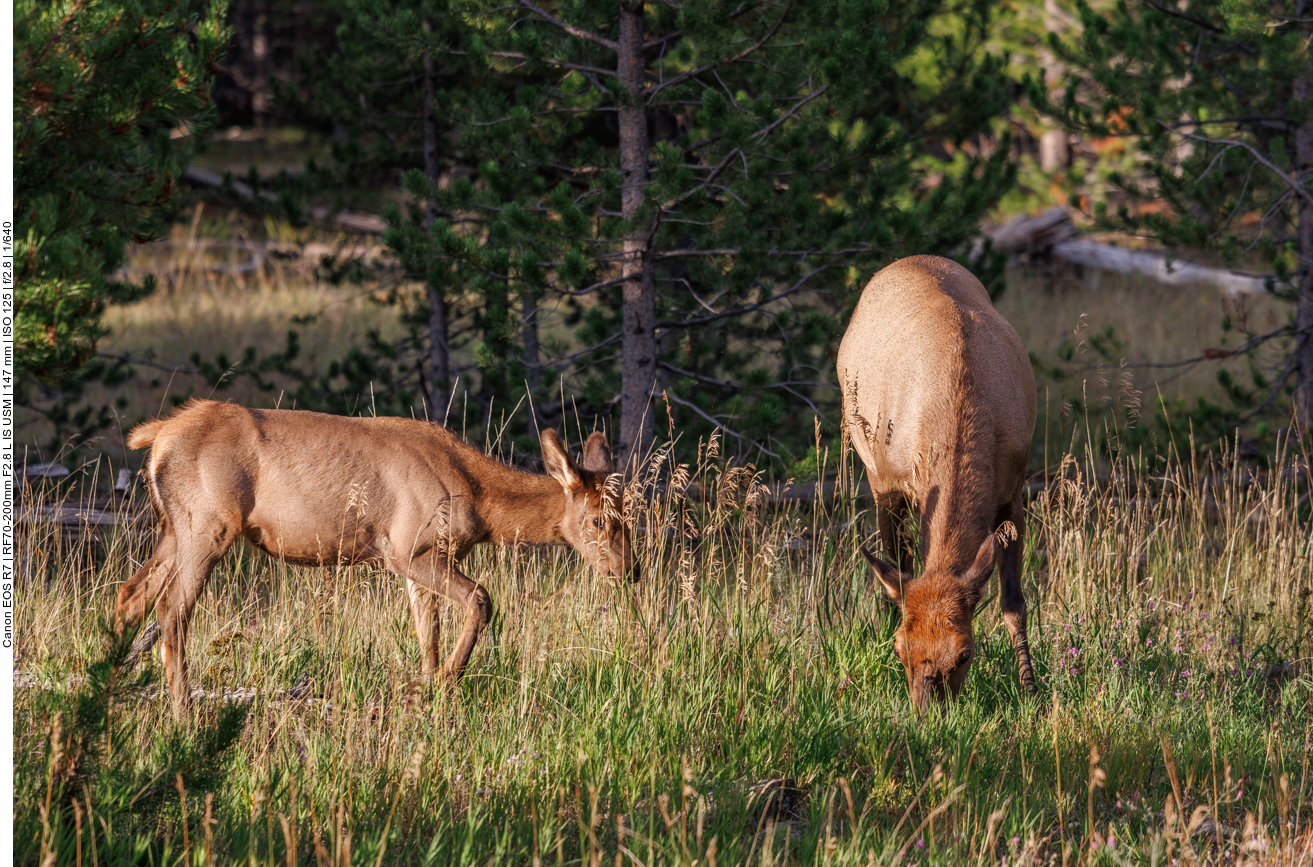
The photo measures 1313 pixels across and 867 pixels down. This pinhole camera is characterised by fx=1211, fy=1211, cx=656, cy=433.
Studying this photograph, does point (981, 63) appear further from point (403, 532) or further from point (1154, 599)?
point (403, 532)

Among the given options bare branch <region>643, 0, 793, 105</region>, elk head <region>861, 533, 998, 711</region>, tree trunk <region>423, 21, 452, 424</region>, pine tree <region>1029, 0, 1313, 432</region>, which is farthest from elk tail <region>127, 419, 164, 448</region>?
pine tree <region>1029, 0, 1313, 432</region>

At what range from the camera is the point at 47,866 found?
2832 mm

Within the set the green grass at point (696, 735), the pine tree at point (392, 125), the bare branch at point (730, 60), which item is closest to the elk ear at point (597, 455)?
the green grass at point (696, 735)

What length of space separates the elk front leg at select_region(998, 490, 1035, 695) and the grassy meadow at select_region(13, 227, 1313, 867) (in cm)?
10

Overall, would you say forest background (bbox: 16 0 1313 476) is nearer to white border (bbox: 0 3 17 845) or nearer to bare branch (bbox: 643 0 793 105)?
bare branch (bbox: 643 0 793 105)

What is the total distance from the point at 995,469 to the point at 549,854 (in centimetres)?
282

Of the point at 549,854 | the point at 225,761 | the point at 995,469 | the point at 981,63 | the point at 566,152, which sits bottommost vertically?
the point at 549,854

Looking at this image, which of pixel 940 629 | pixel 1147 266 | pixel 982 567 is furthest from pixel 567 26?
pixel 1147 266

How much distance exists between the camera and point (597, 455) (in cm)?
568

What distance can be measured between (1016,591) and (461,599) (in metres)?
2.63

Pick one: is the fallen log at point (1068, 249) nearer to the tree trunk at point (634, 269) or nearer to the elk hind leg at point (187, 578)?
the tree trunk at point (634, 269)

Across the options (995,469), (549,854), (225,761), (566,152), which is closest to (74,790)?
(225,761)

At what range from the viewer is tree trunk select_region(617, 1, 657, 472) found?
307 inches

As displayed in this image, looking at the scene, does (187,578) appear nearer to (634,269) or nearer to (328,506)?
(328,506)
